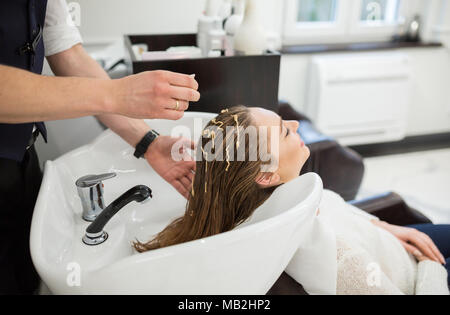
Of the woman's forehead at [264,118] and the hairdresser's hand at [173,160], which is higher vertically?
the woman's forehead at [264,118]

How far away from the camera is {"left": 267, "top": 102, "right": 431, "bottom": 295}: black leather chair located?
126cm

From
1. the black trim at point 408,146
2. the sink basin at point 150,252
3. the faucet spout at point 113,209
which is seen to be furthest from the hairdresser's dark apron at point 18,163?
the black trim at point 408,146

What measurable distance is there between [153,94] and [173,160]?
43cm

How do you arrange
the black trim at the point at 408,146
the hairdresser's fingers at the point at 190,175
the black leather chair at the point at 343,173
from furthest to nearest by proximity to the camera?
the black trim at the point at 408,146, the black leather chair at the point at 343,173, the hairdresser's fingers at the point at 190,175

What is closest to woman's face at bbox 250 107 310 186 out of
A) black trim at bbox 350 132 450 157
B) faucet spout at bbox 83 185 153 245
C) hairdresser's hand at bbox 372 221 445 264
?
faucet spout at bbox 83 185 153 245

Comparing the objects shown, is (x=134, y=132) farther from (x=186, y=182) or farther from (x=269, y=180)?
(x=269, y=180)

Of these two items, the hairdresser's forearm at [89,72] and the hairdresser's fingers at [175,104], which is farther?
the hairdresser's forearm at [89,72]

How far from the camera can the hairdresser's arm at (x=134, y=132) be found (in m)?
1.00

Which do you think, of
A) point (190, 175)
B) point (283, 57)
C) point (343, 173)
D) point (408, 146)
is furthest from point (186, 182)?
point (408, 146)

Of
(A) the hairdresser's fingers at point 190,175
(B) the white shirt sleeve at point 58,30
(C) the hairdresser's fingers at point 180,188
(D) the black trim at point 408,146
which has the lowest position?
(D) the black trim at point 408,146

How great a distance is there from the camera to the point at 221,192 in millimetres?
875

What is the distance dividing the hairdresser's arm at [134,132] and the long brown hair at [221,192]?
0.12 meters

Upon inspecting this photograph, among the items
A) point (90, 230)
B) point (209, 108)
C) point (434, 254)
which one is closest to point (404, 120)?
point (434, 254)

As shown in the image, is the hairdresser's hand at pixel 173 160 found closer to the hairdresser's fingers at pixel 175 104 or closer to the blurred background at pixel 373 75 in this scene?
the hairdresser's fingers at pixel 175 104
